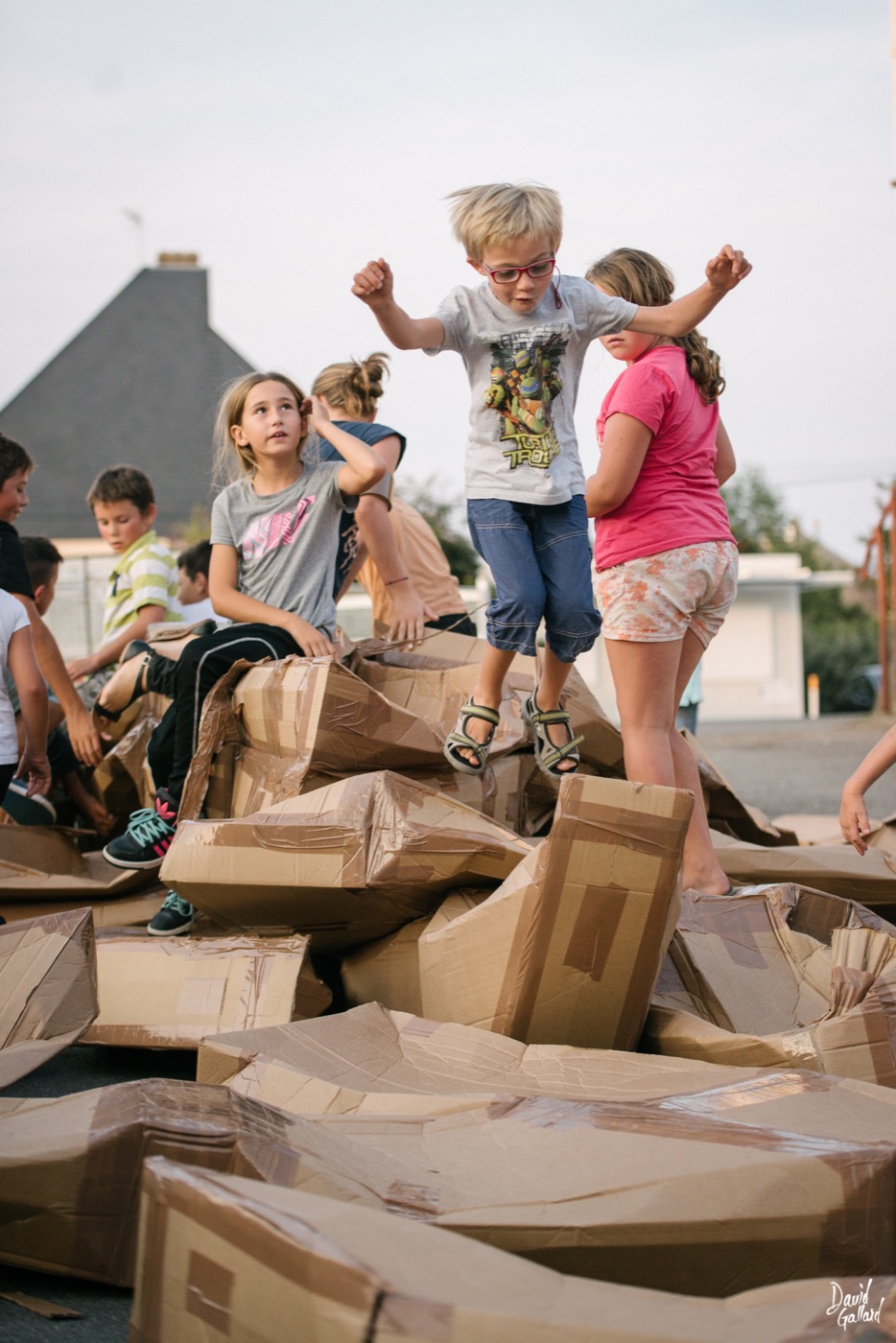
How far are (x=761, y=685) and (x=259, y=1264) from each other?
107 ft

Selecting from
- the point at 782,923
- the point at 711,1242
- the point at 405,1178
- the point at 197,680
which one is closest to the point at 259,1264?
the point at 405,1178

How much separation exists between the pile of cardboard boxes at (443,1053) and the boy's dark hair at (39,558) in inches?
57.7

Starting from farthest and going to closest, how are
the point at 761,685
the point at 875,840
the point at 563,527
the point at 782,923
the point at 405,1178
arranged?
the point at 761,685 < the point at 875,840 < the point at 563,527 < the point at 782,923 < the point at 405,1178

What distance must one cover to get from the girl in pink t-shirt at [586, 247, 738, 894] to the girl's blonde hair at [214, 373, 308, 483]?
1126 millimetres

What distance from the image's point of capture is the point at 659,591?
3.11 meters

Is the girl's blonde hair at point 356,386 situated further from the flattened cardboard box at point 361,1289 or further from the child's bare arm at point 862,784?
the flattened cardboard box at point 361,1289

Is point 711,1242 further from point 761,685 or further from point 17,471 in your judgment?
point 761,685

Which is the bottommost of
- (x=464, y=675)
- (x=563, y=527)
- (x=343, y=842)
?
(x=343, y=842)

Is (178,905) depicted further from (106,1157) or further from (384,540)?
(106,1157)

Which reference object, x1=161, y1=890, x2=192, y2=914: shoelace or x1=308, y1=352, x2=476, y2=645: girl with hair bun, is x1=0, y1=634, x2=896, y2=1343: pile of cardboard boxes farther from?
x1=308, y1=352, x2=476, y2=645: girl with hair bun

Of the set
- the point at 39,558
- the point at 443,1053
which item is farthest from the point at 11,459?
the point at 443,1053

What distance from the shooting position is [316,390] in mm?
4594

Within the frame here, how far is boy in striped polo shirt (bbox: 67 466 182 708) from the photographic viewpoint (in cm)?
510

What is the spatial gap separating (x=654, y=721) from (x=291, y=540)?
127 centimetres
